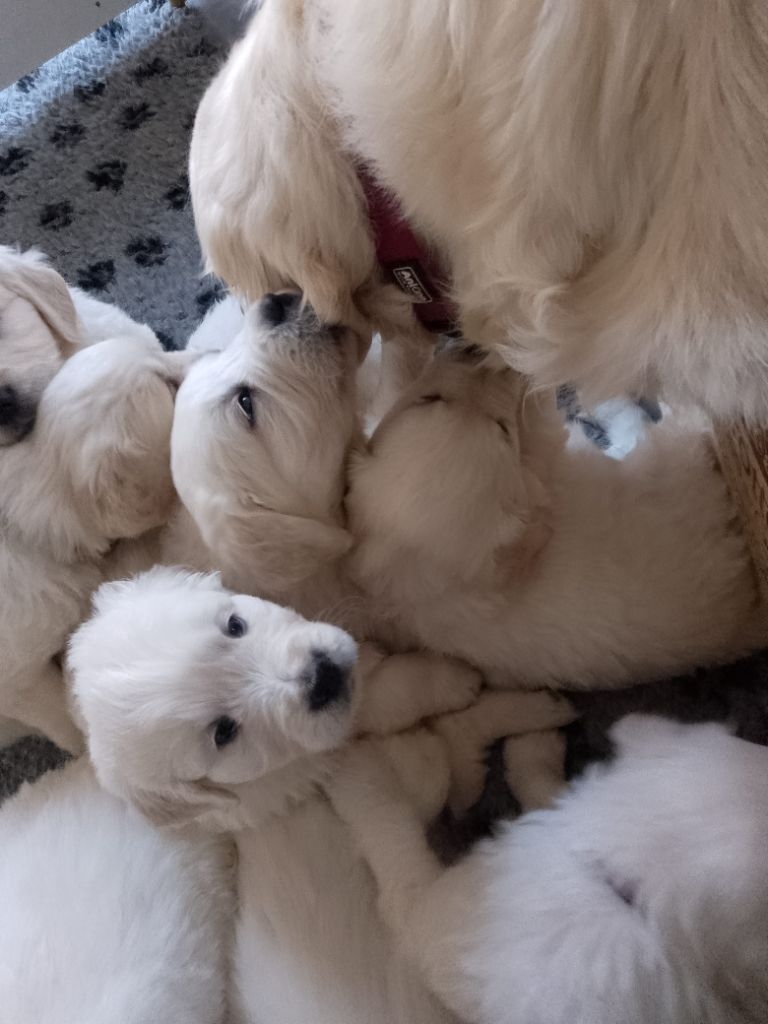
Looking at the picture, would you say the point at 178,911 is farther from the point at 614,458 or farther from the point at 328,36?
the point at 328,36

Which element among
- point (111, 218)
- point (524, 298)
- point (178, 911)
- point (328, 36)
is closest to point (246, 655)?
point (178, 911)

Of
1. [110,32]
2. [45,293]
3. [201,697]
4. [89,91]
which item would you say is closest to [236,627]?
[201,697]

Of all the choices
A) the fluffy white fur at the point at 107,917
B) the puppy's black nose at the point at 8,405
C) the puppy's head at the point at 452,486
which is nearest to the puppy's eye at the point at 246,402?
the puppy's head at the point at 452,486

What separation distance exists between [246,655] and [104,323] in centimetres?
63

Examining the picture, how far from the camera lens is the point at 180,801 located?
988 millimetres

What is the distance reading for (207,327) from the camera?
1.38m

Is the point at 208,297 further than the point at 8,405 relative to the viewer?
Yes

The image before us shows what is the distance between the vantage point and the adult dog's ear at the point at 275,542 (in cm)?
98

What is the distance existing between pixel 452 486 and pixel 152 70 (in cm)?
125

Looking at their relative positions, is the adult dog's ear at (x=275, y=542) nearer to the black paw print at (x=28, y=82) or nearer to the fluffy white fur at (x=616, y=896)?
the fluffy white fur at (x=616, y=896)

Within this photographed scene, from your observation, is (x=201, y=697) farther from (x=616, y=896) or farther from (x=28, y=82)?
(x=28, y=82)

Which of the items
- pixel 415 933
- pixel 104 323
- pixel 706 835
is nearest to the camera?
pixel 706 835

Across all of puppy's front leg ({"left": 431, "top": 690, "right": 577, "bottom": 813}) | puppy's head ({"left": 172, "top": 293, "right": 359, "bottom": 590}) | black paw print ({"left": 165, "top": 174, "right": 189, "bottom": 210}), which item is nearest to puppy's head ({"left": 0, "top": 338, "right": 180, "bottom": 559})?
puppy's head ({"left": 172, "top": 293, "right": 359, "bottom": 590})

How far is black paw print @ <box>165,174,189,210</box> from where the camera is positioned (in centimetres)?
166
